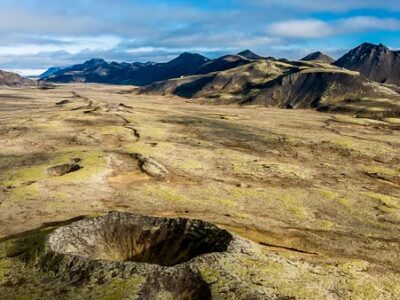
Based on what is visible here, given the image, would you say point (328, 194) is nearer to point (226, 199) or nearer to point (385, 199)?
point (385, 199)

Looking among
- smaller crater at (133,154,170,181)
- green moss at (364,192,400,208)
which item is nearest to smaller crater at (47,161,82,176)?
smaller crater at (133,154,170,181)

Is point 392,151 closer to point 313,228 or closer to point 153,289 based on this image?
point 313,228

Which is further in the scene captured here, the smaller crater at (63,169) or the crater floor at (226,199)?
the smaller crater at (63,169)

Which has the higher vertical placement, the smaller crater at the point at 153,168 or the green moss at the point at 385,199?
the smaller crater at the point at 153,168

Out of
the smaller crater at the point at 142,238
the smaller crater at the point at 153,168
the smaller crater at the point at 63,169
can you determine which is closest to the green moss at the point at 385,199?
the smaller crater at the point at 153,168

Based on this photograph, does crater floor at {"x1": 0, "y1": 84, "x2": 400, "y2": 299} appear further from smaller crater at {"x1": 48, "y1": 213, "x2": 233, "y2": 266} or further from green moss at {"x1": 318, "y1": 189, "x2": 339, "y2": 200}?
smaller crater at {"x1": 48, "y1": 213, "x2": 233, "y2": 266}

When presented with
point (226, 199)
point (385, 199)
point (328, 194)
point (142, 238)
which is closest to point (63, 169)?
point (226, 199)

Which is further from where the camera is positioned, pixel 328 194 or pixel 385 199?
pixel 328 194

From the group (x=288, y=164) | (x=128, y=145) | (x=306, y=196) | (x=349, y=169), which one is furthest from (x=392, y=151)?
(x=128, y=145)

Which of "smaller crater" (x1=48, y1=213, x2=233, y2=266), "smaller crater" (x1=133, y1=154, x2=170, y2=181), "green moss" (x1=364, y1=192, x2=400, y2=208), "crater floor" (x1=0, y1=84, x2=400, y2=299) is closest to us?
"crater floor" (x1=0, y1=84, x2=400, y2=299)

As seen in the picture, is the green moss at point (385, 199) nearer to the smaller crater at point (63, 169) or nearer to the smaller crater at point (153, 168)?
the smaller crater at point (153, 168)
